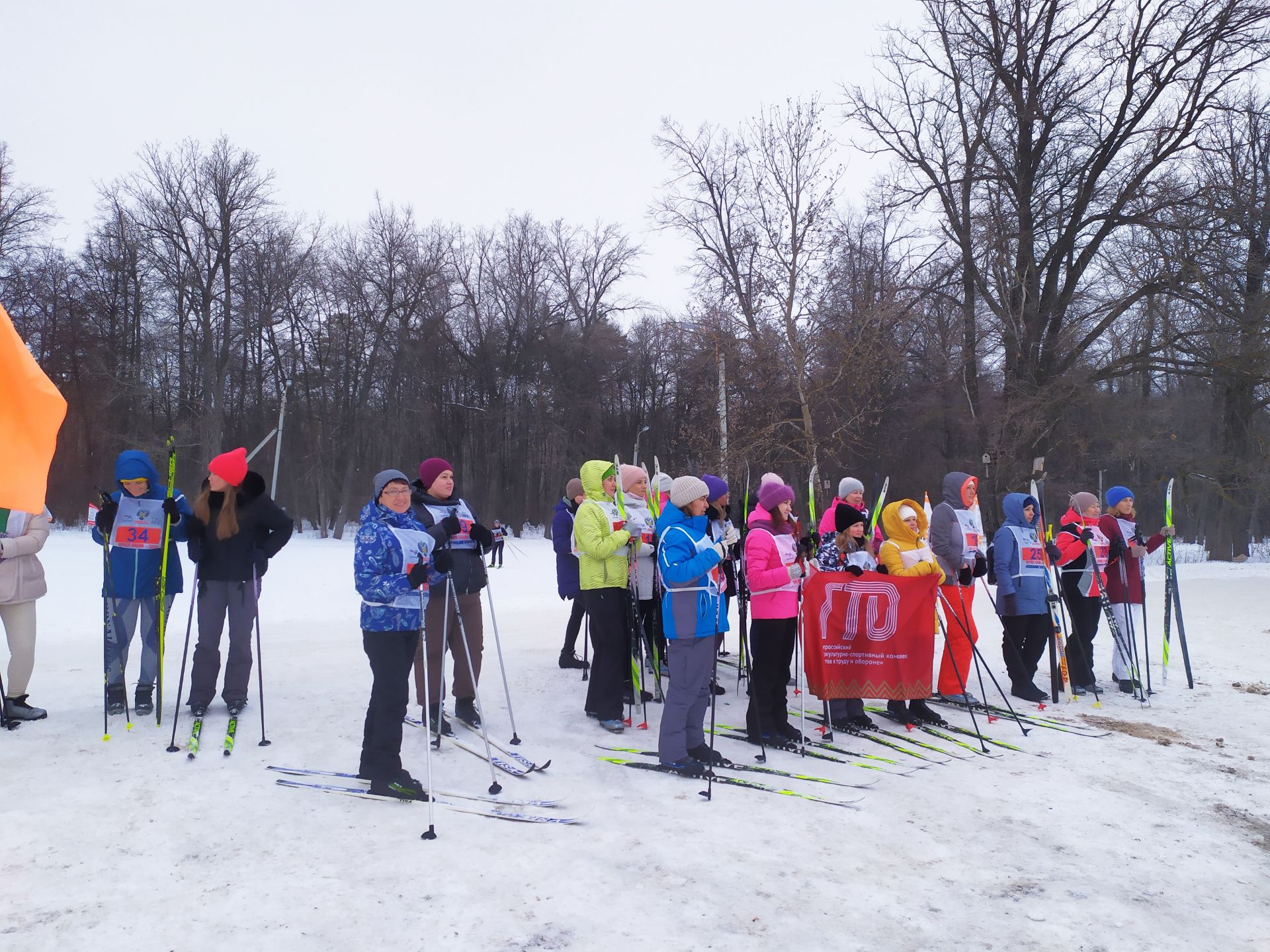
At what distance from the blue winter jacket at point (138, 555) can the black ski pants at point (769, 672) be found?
14.1 ft

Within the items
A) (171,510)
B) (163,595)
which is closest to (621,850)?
(163,595)

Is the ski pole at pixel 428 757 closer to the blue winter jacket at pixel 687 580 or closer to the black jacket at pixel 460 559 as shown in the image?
the black jacket at pixel 460 559

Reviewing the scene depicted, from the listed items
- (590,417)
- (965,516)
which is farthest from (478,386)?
(965,516)

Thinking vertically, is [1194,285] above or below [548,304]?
below

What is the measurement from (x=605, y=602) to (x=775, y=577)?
143 cm

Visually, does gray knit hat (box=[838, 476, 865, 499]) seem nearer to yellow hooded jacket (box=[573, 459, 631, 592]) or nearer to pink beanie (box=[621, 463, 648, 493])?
pink beanie (box=[621, 463, 648, 493])

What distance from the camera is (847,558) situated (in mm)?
6727

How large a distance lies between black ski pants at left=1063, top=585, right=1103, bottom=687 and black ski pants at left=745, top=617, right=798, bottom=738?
3468 millimetres

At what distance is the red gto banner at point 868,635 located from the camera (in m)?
6.44

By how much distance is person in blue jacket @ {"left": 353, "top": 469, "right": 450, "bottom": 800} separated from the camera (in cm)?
479

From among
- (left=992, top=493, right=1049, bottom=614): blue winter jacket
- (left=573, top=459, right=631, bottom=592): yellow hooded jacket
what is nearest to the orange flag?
(left=573, top=459, right=631, bottom=592): yellow hooded jacket

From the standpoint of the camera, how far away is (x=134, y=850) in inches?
158

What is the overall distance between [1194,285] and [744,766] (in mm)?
18028

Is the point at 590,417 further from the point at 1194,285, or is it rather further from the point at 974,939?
the point at 974,939
